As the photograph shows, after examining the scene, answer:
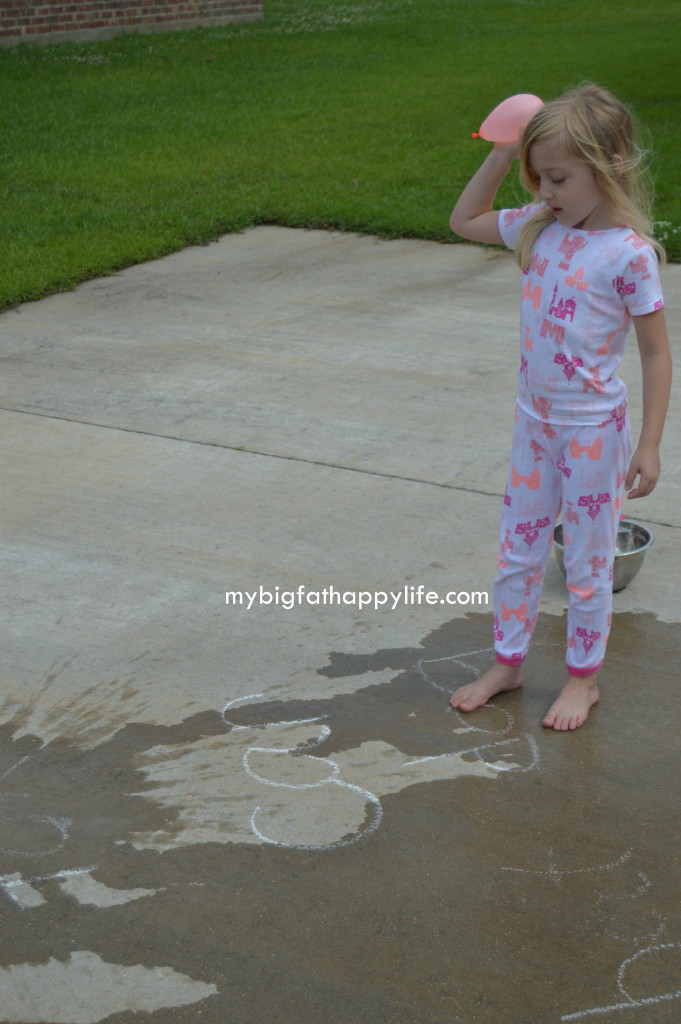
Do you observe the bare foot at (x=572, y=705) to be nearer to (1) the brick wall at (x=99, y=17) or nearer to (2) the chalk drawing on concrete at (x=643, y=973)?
(2) the chalk drawing on concrete at (x=643, y=973)

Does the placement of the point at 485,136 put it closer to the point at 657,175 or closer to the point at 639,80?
the point at 657,175

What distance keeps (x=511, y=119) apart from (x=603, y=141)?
0.92 feet

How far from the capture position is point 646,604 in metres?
3.49

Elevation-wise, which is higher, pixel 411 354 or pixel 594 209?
pixel 594 209

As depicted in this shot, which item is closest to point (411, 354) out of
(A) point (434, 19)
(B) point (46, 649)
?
(B) point (46, 649)

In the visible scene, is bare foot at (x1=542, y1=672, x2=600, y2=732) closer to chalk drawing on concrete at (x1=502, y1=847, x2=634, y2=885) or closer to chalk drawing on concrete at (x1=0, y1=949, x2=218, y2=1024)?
chalk drawing on concrete at (x1=502, y1=847, x2=634, y2=885)

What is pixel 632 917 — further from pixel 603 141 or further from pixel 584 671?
pixel 603 141

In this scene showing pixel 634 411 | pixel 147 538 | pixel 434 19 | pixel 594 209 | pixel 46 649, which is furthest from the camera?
pixel 434 19

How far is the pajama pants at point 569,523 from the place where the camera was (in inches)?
108

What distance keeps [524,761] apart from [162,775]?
808 mm

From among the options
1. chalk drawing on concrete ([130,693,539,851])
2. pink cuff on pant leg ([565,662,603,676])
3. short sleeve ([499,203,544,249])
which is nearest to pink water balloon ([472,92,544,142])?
short sleeve ([499,203,544,249])

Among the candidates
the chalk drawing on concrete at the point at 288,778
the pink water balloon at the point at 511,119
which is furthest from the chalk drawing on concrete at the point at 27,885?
the pink water balloon at the point at 511,119

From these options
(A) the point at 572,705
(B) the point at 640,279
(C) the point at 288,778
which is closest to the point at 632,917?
(A) the point at 572,705

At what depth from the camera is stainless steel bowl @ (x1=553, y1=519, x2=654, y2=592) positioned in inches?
136
